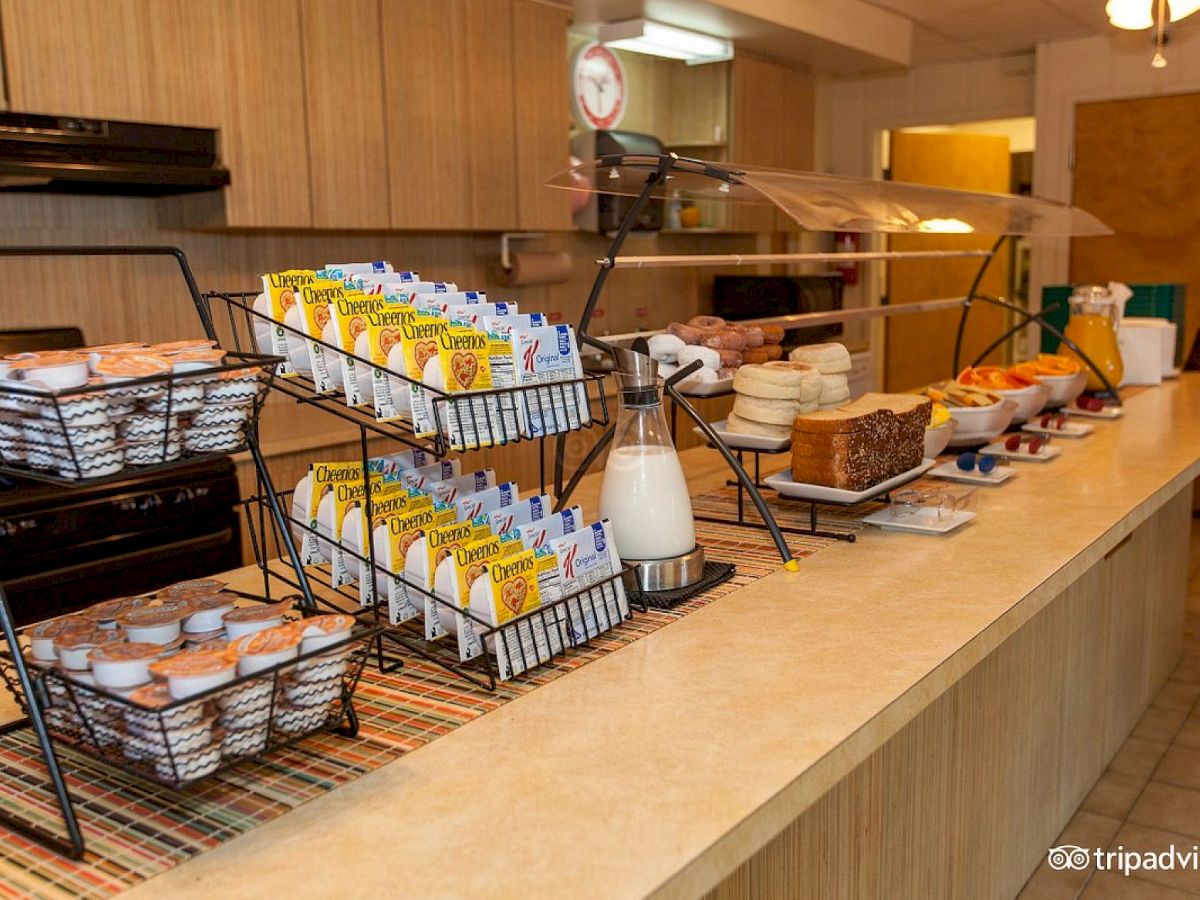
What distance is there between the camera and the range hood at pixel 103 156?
253 centimetres

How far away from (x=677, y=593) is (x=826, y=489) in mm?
428

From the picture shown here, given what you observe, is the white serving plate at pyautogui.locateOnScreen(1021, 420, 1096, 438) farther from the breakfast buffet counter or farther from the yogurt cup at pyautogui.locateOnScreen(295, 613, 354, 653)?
the yogurt cup at pyautogui.locateOnScreen(295, 613, 354, 653)

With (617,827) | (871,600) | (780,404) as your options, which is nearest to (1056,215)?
(780,404)

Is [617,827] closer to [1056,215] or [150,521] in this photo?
[150,521]

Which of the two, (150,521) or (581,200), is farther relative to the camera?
(581,200)

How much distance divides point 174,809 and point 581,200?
3658mm

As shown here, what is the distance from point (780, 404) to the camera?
1.87 m

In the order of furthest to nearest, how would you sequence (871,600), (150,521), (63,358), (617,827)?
1. (150,521)
2. (871,600)
3. (63,358)
4. (617,827)

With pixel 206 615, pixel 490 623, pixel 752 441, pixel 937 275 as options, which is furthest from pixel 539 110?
pixel 937 275

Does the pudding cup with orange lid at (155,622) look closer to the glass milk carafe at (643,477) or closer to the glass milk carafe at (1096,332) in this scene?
the glass milk carafe at (643,477)

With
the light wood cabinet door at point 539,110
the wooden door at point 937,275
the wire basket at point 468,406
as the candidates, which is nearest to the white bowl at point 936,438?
the wire basket at point 468,406

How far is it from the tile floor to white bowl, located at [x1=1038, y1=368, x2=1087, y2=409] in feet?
2.91
